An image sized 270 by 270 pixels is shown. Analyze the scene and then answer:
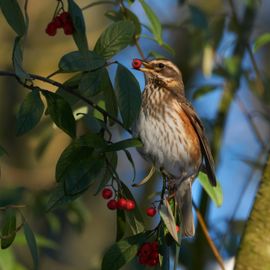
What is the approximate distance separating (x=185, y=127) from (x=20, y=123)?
1976 millimetres

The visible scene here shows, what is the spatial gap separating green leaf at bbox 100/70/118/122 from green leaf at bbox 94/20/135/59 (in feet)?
0.33

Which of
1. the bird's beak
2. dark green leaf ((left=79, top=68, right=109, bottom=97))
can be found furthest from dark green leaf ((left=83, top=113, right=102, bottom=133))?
the bird's beak

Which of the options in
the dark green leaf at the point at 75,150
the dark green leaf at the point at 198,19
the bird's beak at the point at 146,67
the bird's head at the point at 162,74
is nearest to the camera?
the dark green leaf at the point at 75,150

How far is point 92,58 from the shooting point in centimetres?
347

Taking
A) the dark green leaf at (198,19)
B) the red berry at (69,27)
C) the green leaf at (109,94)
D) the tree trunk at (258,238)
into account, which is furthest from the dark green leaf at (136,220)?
the dark green leaf at (198,19)

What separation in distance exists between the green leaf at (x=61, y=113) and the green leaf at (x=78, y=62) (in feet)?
0.50

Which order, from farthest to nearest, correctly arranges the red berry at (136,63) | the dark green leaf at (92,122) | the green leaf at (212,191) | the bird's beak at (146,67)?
the bird's beak at (146,67) < the green leaf at (212,191) < the red berry at (136,63) < the dark green leaf at (92,122)

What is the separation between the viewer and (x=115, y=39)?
3660 mm

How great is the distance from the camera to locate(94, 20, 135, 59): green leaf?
3.64m

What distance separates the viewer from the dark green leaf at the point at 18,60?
3.17m

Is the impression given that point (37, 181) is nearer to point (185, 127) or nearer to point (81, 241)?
point (81, 241)

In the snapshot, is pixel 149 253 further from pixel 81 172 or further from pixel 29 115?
pixel 29 115

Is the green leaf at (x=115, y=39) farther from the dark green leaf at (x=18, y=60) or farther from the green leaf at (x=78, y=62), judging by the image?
the dark green leaf at (x=18, y=60)

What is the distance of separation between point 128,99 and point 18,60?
0.55m
